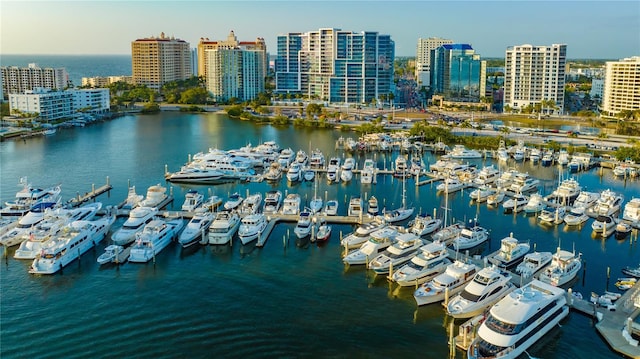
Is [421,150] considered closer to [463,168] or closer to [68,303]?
[463,168]

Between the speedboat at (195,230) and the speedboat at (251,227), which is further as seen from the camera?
the speedboat at (251,227)

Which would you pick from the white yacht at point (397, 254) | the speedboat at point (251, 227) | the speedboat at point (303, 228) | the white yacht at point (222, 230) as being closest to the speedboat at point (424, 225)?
the white yacht at point (397, 254)

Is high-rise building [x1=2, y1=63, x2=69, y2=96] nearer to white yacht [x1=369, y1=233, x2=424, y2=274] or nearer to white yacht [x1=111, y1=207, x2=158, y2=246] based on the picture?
white yacht [x1=111, y1=207, x2=158, y2=246]

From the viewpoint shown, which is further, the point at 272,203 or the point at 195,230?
the point at 272,203

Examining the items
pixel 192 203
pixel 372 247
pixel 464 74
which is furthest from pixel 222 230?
pixel 464 74

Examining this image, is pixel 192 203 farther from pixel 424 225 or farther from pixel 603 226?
pixel 603 226

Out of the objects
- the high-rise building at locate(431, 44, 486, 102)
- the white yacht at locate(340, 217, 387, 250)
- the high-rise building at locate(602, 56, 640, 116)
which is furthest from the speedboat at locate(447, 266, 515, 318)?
the high-rise building at locate(431, 44, 486, 102)

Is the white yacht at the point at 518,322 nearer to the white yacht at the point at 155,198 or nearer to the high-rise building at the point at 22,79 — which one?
the white yacht at the point at 155,198
